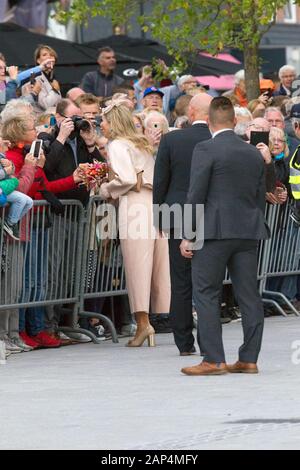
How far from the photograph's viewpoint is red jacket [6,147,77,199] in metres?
13.8

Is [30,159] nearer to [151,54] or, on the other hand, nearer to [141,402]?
[141,402]

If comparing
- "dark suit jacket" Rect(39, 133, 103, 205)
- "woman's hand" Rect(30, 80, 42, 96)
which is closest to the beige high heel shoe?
"dark suit jacket" Rect(39, 133, 103, 205)

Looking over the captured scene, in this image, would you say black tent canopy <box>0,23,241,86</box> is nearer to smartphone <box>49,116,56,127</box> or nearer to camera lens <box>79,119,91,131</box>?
smartphone <box>49,116,56,127</box>

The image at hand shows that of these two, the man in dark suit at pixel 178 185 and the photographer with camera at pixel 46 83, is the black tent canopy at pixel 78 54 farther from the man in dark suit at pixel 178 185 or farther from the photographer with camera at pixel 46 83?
the man in dark suit at pixel 178 185

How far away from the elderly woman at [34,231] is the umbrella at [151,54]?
10575 mm

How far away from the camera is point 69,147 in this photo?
14695 mm

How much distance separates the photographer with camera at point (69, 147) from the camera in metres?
14.4

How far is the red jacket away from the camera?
515 millimetres

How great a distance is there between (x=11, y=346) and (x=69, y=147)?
2.10m

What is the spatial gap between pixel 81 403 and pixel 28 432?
50.2 inches

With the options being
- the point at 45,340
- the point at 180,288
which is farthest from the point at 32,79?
the point at 180,288

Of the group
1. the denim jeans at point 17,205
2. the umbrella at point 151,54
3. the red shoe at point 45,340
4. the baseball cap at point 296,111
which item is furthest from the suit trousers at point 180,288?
the umbrella at point 151,54

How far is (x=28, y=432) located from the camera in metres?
9.23
